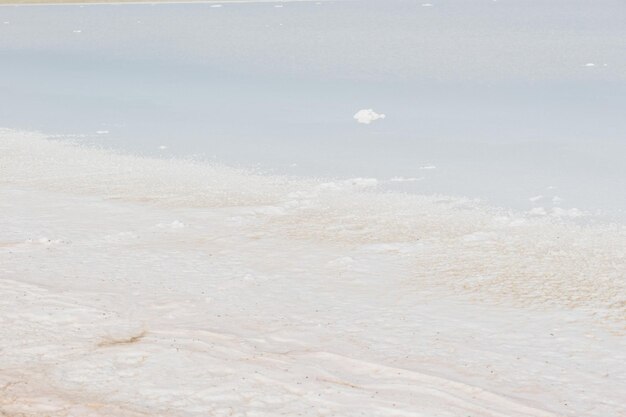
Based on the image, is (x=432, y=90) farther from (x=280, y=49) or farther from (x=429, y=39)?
(x=429, y=39)

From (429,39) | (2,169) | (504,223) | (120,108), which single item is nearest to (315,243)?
(504,223)

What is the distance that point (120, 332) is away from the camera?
231 inches

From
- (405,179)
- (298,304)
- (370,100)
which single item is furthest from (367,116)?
(298,304)

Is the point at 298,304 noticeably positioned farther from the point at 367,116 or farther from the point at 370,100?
the point at 370,100

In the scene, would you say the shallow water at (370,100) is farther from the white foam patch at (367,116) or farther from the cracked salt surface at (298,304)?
the cracked salt surface at (298,304)

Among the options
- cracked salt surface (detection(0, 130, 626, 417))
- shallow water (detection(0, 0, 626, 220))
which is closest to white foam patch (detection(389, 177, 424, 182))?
shallow water (detection(0, 0, 626, 220))

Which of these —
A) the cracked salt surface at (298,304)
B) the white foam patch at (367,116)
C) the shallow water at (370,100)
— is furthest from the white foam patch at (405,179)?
the white foam patch at (367,116)

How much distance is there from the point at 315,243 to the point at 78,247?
1709mm

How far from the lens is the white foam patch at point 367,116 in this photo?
494 inches

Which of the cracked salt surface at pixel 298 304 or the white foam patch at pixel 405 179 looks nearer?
the cracked salt surface at pixel 298 304

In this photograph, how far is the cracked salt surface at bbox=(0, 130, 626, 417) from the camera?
16.5 feet

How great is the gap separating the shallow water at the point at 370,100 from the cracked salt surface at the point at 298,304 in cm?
107

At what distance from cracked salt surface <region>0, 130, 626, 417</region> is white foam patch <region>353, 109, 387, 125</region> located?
3.04 metres

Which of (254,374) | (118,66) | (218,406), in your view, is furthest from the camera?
(118,66)
